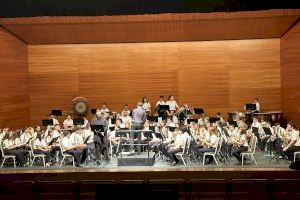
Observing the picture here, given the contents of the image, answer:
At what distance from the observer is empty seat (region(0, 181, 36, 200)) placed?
21.8 ft

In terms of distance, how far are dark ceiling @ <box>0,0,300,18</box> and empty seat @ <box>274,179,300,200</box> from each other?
11835 mm

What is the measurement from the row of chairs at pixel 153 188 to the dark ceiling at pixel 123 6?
38.4ft

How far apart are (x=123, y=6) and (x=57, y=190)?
1199 cm

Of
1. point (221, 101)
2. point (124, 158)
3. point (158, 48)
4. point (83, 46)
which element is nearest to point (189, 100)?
point (221, 101)

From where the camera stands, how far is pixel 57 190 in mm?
6750

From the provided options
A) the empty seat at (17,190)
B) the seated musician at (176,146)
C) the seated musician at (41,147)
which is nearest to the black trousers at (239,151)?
the seated musician at (176,146)

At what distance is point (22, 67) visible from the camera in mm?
20891

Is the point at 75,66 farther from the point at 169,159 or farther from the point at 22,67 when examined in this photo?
the point at 169,159

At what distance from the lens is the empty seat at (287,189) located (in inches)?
251

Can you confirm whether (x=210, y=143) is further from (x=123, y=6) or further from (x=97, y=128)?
(x=123, y=6)

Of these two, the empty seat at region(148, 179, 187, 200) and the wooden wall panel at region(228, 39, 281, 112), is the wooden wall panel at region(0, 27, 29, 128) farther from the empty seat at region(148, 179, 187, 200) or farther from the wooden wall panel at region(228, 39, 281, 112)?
the empty seat at region(148, 179, 187, 200)

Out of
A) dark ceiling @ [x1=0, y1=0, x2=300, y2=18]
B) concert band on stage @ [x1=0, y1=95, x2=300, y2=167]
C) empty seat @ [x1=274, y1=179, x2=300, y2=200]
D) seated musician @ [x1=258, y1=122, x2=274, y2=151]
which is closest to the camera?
empty seat @ [x1=274, y1=179, x2=300, y2=200]

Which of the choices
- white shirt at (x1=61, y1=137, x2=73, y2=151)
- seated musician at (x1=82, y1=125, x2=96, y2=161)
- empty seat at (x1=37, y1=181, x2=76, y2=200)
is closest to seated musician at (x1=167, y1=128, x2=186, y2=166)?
seated musician at (x1=82, y1=125, x2=96, y2=161)

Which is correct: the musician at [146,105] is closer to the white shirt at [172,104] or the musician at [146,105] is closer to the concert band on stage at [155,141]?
the white shirt at [172,104]
